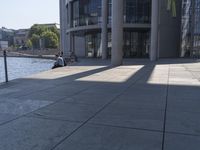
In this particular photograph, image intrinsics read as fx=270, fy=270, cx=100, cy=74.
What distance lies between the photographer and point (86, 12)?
43.3 m

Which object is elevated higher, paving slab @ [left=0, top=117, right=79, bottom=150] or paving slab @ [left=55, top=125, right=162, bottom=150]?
paving slab @ [left=0, top=117, right=79, bottom=150]

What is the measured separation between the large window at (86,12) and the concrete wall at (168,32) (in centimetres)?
964

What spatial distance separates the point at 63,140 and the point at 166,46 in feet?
128

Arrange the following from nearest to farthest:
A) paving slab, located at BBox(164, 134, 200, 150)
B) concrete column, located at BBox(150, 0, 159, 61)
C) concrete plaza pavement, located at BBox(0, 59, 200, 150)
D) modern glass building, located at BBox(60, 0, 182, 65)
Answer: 1. paving slab, located at BBox(164, 134, 200, 150)
2. concrete plaza pavement, located at BBox(0, 59, 200, 150)
3. concrete column, located at BBox(150, 0, 159, 61)
4. modern glass building, located at BBox(60, 0, 182, 65)

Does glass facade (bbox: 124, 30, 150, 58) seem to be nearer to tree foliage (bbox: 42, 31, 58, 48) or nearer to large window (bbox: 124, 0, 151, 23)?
large window (bbox: 124, 0, 151, 23)

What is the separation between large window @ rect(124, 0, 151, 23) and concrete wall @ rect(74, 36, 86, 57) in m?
14.3

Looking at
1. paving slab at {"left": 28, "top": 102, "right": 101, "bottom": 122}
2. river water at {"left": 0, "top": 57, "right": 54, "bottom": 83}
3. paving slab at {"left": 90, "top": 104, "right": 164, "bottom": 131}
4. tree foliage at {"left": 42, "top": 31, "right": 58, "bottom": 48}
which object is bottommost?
river water at {"left": 0, "top": 57, "right": 54, "bottom": 83}

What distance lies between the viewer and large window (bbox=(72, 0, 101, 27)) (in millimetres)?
41656

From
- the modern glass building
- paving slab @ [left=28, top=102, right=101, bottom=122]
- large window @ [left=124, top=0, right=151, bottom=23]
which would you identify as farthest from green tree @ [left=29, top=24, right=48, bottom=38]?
paving slab @ [left=28, top=102, right=101, bottom=122]

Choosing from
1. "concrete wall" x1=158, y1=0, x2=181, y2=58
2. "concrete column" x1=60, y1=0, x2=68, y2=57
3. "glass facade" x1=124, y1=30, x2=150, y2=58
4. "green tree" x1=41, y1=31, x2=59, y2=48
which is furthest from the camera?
"green tree" x1=41, y1=31, x2=59, y2=48

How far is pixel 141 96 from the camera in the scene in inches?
334

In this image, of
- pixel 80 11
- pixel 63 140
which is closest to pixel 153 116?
pixel 63 140

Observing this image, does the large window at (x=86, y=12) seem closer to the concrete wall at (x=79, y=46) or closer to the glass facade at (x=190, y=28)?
the concrete wall at (x=79, y=46)

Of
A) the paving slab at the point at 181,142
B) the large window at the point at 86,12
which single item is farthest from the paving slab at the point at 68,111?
the large window at the point at 86,12
